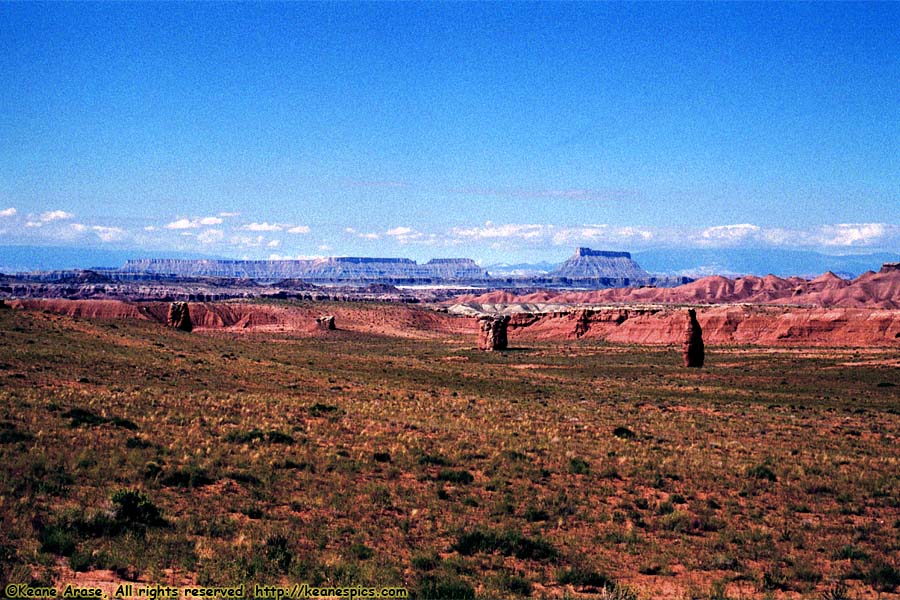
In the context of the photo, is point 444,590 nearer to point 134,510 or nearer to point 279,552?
point 279,552

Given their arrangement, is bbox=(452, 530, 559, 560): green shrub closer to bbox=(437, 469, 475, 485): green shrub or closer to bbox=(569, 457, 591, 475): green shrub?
bbox=(437, 469, 475, 485): green shrub

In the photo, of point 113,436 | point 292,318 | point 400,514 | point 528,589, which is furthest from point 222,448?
point 292,318

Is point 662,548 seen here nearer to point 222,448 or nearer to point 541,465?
point 541,465

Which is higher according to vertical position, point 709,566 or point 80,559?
point 80,559

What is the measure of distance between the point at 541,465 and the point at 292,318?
10595 cm

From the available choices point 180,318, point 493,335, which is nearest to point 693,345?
point 493,335

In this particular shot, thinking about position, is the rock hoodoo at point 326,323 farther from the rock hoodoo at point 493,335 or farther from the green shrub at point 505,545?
the green shrub at point 505,545

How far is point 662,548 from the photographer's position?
14352mm

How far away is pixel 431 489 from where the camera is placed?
17.7 meters

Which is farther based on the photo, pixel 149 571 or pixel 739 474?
pixel 739 474

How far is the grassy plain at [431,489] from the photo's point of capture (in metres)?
12.2

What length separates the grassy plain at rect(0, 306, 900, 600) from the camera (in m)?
12.2

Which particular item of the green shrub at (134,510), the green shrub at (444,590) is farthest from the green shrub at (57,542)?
the green shrub at (444,590)

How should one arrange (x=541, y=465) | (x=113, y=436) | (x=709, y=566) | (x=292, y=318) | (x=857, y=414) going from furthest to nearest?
(x=292, y=318)
(x=857, y=414)
(x=541, y=465)
(x=113, y=436)
(x=709, y=566)
